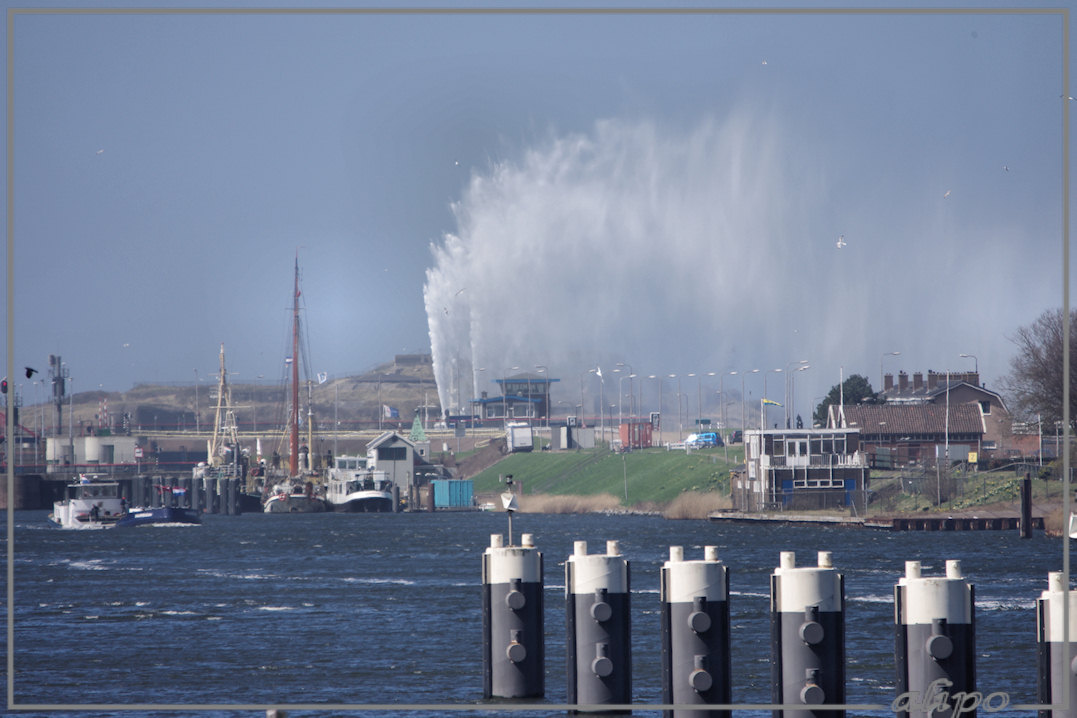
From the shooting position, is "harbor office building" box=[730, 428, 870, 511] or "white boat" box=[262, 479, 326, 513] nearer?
"harbor office building" box=[730, 428, 870, 511]

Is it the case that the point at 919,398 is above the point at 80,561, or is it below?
above

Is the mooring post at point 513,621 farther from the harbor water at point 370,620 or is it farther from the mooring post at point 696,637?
the mooring post at point 696,637

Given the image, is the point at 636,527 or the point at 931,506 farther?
the point at 636,527

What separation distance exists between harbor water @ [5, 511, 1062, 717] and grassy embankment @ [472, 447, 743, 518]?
44.2m

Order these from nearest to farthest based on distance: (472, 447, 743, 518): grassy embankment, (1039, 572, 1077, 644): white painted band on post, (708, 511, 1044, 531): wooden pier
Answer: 1. (1039, 572, 1077, 644): white painted band on post
2. (708, 511, 1044, 531): wooden pier
3. (472, 447, 743, 518): grassy embankment

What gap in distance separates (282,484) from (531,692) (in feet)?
554

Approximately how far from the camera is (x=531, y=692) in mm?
20469

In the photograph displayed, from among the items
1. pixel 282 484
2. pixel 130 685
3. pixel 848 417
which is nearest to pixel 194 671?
pixel 130 685

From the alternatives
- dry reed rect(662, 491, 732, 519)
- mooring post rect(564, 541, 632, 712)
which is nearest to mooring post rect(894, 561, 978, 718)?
mooring post rect(564, 541, 632, 712)

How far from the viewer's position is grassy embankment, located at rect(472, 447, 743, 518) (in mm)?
136625

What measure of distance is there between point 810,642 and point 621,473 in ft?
480

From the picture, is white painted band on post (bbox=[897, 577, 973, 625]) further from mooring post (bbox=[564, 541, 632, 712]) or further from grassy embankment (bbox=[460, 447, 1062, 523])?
grassy embankment (bbox=[460, 447, 1062, 523])

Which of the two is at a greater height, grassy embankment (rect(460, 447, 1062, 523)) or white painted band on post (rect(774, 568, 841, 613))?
white painted band on post (rect(774, 568, 841, 613))

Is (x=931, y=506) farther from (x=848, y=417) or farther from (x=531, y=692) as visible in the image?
(x=531, y=692)
